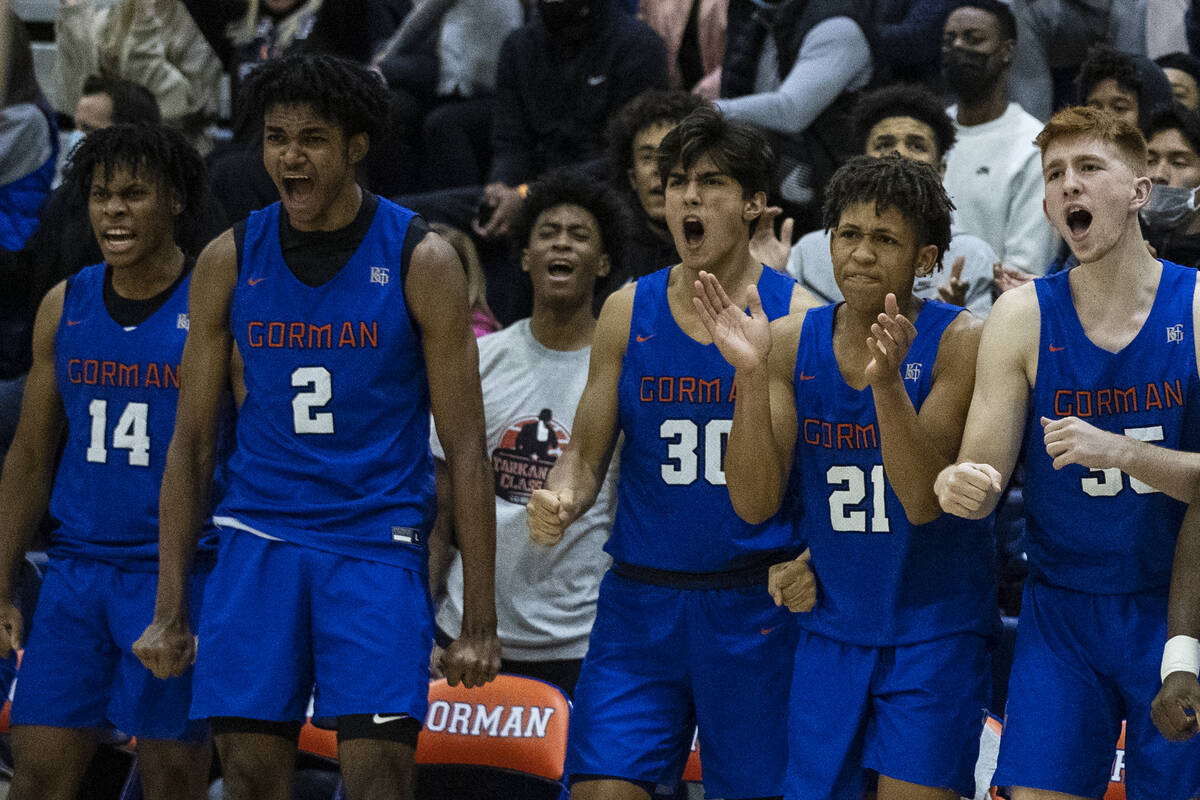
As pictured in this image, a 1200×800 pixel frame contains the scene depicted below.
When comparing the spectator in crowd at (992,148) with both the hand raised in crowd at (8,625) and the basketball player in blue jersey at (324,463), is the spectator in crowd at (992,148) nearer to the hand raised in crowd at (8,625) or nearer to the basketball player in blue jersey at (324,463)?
the basketball player in blue jersey at (324,463)

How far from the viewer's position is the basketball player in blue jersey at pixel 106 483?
454 centimetres

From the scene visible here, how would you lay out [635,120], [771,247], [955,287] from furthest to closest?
[635,120]
[771,247]
[955,287]

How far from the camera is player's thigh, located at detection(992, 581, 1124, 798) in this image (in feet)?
11.7

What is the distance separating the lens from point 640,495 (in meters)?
4.27

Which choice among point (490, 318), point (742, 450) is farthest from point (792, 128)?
point (742, 450)

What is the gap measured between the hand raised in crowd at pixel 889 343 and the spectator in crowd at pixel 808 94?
322 centimetres

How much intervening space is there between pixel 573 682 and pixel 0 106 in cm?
428

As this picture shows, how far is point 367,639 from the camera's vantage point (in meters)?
3.90

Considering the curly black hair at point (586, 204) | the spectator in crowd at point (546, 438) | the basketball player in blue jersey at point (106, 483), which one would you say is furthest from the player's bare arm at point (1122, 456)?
the curly black hair at point (586, 204)

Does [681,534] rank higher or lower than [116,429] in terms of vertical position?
lower

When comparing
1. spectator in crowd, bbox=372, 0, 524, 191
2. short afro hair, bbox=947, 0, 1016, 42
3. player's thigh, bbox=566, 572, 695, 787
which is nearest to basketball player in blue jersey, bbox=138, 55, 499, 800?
player's thigh, bbox=566, 572, 695, 787

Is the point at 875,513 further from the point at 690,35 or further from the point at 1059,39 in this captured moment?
the point at 690,35

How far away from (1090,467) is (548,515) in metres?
1.31

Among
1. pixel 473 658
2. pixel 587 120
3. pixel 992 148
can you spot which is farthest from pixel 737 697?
pixel 587 120
